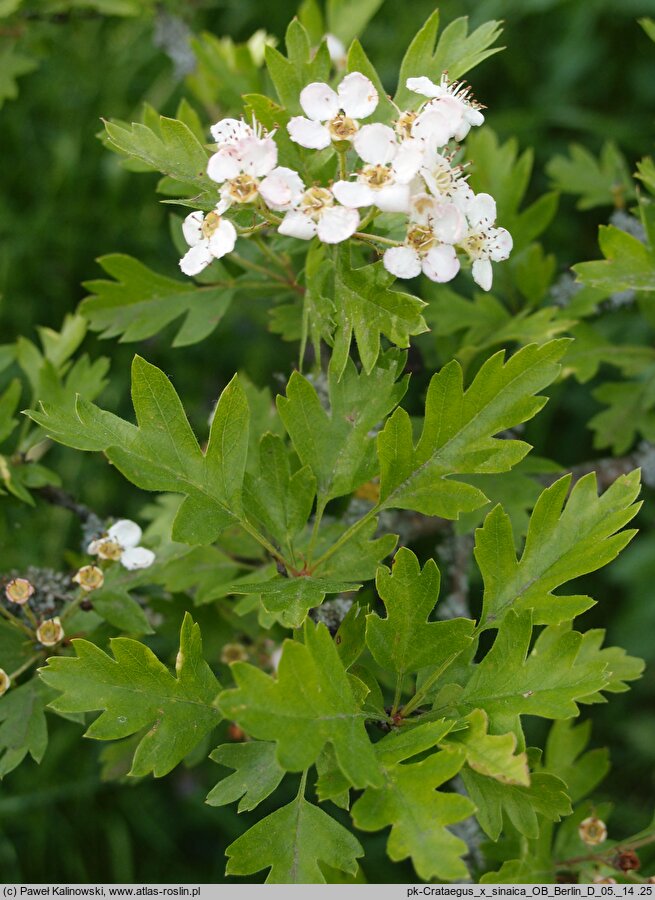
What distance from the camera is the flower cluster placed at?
3.23 ft

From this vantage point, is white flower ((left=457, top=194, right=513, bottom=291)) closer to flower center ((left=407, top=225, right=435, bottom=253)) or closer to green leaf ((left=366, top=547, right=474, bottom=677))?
flower center ((left=407, top=225, right=435, bottom=253))

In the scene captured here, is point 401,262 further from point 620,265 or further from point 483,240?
point 620,265

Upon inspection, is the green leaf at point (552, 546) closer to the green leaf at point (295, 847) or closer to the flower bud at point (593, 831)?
the green leaf at point (295, 847)

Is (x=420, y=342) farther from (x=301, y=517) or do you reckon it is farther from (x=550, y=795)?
(x=550, y=795)

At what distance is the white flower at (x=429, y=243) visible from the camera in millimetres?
1004

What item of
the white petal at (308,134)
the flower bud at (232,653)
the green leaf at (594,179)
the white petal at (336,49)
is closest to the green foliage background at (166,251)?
the green leaf at (594,179)

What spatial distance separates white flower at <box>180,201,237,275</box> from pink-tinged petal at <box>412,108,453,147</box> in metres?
0.23

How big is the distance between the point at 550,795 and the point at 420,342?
76 centimetres

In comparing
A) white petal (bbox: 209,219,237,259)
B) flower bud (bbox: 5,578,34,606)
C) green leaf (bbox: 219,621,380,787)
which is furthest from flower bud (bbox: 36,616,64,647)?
white petal (bbox: 209,219,237,259)

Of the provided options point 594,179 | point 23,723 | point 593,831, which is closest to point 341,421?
point 23,723

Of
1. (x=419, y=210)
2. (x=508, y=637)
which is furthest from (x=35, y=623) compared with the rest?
(x=419, y=210)

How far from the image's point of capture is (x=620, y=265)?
4.13 ft

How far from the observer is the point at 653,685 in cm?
226

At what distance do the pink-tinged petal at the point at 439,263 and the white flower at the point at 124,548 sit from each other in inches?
22.2
